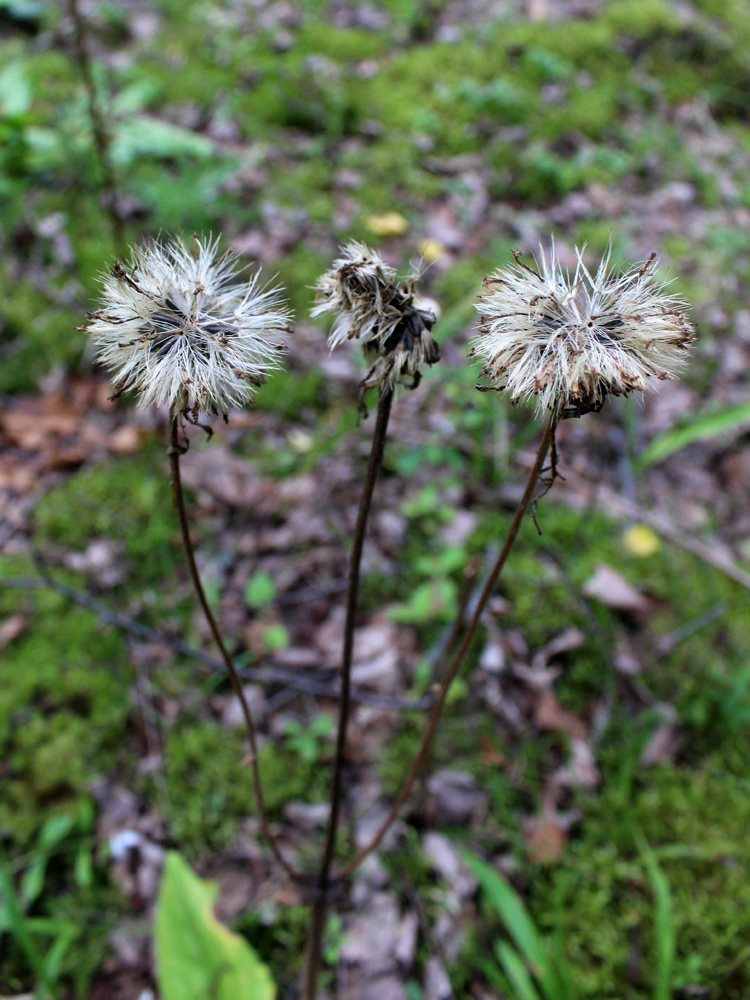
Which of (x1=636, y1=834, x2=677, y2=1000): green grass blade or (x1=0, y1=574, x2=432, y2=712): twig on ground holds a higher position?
(x1=636, y1=834, x2=677, y2=1000): green grass blade

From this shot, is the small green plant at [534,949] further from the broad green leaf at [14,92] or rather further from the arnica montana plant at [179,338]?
the broad green leaf at [14,92]

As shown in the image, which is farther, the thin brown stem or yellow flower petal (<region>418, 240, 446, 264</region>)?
yellow flower petal (<region>418, 240, 446, 264</region>)

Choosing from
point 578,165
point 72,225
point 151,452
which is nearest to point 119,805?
point 151,452

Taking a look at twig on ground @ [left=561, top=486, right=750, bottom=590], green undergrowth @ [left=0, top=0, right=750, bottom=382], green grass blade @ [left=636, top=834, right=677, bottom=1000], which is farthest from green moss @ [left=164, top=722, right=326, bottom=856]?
green undergrowth @ [left=0, top=0, right=750, bottom=382]

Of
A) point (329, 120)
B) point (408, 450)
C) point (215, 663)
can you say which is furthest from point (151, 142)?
point (215, 663)

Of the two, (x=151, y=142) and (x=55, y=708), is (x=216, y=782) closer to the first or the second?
(x=55, y=708)

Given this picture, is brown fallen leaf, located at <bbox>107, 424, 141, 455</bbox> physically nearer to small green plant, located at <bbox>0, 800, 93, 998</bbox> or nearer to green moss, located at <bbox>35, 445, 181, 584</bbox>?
green moss, located at <bbox>35, 445, 181, 584</bbox>

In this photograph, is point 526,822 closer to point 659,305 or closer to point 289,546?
point 289,546
